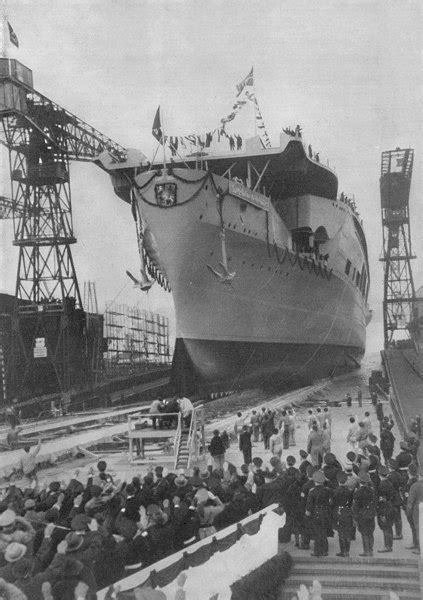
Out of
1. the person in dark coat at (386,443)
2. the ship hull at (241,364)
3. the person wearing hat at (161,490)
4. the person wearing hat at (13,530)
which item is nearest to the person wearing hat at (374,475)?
the person wearing hat at (161,490)

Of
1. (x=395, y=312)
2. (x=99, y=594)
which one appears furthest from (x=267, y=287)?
(x=395, y=312)

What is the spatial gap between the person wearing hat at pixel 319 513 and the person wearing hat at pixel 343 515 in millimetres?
100

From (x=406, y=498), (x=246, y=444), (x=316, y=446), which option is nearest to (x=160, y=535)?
A: (x=406, y=498)

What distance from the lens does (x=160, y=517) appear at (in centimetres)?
614

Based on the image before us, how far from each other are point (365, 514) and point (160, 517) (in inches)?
95.4

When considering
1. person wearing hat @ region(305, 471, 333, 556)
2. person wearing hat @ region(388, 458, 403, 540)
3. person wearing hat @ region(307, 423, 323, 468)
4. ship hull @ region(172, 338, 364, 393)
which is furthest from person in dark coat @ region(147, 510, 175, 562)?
ship hull @ region(172, 338, 364, 393)

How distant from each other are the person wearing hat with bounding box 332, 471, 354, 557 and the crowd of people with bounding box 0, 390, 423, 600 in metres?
0.01

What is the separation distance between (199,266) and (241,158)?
16.9 feet

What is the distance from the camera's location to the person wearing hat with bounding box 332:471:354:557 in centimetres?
717

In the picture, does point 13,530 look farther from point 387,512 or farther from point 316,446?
point 316,446

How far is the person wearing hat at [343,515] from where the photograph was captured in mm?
7172

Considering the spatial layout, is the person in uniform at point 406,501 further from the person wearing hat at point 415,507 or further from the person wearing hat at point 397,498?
the person wearing hat at point 397,498

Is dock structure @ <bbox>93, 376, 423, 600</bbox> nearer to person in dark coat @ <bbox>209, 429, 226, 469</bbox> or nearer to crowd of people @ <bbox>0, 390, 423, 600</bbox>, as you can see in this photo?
crowd of people @ <bbox>0, 390, 423, 600</bbox>

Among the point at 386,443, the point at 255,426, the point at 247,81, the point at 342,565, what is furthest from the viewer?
the point at 247,81
